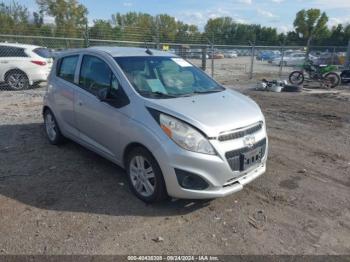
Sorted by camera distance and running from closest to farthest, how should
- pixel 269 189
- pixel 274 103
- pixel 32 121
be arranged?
pixel 269 189
pixel 32 121
pixel 274 103

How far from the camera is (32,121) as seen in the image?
24.5ft

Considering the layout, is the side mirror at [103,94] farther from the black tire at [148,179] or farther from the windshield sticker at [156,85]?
the black tire at [148,179]

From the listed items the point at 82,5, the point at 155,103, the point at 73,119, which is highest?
the point at 82,5

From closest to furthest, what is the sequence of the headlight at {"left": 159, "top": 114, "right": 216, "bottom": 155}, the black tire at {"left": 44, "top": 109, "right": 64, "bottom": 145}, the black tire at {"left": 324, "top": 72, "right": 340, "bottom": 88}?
1. the headlight at {"left": 159, "top": 114, "right": 216, "bottom": 155}
2. the black tire at {"left": 44, "top": 109, "right": 64, "bottom": 145}
3. the black tire at {"left": 324, "top": 72, "right": 340, "bottom": 88}

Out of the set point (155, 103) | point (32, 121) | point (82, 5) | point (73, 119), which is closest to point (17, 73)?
point (32, 121)

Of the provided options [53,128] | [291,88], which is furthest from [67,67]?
[291,88]

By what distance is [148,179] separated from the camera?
12.4 feet

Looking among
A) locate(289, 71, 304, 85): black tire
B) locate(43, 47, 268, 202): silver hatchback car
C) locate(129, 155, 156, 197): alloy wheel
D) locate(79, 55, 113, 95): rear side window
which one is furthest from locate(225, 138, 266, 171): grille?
locate(289, 71, 304, 85): black tire

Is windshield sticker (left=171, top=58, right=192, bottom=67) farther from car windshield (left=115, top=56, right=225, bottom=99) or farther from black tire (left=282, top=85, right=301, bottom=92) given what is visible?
black tire (left=282, top=85, right=301, bottom=92)

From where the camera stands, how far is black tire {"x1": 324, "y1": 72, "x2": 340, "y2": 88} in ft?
47.4

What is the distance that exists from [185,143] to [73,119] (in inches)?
90.1

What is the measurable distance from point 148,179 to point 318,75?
13575 millimetres

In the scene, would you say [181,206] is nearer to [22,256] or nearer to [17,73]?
[22,256]

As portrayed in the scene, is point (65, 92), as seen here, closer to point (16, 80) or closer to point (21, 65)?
point (21, 65)
